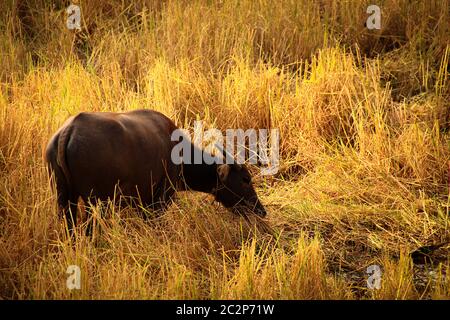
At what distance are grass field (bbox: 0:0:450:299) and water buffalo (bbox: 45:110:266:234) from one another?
0.47 ft

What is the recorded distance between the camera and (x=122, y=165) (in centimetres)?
474

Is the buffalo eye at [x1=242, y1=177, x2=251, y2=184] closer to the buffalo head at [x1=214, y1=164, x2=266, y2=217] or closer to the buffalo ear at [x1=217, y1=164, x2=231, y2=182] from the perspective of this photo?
the buffalo head at [x1=214, y1=164, x2=266, y2=217]

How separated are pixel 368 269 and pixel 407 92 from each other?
291cm

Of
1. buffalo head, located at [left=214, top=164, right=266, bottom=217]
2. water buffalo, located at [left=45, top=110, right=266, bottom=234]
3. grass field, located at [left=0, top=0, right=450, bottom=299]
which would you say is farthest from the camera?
buffalo head, located at [left=214, top=164, right=266, bottom=217]

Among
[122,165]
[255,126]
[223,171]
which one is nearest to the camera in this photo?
[122,165]

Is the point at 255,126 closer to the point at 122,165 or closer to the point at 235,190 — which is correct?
the point at 235,190

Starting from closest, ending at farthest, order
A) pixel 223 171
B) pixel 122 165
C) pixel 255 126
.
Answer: pixel 122 165
pixel 223 171
pixel 255 126

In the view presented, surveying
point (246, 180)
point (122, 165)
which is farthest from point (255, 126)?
point (122, 165)

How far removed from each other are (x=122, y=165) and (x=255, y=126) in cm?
222

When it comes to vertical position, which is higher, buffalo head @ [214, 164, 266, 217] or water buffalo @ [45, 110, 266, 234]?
water buffalo @ [45, 110, 266, 234]

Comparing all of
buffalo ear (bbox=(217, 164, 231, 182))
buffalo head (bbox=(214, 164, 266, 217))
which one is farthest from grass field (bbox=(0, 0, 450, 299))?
buffalo ear (bbox=(217, 164, 231, 182))

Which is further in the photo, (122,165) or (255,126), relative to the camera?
(255,126)

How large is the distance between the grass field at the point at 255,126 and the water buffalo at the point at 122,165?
145 mm

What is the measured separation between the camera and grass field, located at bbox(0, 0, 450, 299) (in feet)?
14.4
